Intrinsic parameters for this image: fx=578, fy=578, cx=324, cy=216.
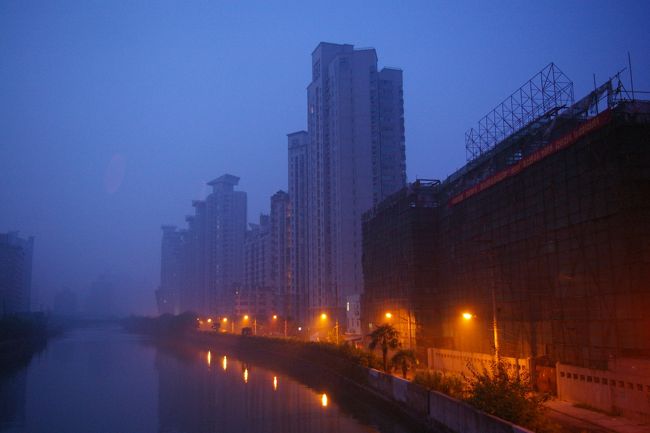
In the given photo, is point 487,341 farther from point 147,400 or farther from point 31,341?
point 31,341

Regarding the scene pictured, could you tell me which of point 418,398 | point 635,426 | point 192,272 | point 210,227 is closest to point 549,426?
point 635,426

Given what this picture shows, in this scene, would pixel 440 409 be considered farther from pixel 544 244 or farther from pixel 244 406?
pixel 244 406

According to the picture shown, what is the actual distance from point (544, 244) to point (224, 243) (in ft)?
423

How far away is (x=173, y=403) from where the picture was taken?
1366 inches

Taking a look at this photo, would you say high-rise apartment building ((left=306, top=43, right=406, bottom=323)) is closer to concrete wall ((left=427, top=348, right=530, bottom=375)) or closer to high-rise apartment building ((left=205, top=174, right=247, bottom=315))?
concrete wall ((left=427, top=348, right=530, bottom=375))

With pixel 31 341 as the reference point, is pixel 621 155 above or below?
above

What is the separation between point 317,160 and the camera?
3226 inches

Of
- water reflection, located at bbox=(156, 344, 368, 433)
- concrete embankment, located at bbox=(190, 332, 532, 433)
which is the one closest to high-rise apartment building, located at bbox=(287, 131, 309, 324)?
concrete embankment, located at bbox=(190, 332, 532, 433)

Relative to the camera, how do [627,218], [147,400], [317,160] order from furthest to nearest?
1. [317,160]
2. [147,400]
3. [627,218]

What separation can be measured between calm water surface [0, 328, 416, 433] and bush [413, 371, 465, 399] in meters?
2.40

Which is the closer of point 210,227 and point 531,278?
point 531,278

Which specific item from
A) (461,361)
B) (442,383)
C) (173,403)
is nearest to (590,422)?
(442,383)

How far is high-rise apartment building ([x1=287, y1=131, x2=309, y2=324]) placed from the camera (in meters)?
95.3

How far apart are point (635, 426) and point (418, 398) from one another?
894 centimetres
